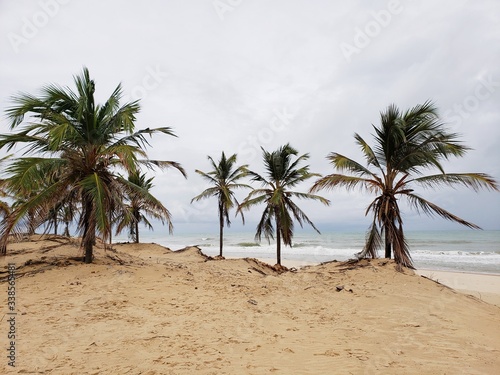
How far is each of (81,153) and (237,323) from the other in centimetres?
693

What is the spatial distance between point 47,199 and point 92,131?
226cm

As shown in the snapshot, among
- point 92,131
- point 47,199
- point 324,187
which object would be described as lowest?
point 47,199

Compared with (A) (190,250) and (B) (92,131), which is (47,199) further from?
Answer: (A) (190,250)

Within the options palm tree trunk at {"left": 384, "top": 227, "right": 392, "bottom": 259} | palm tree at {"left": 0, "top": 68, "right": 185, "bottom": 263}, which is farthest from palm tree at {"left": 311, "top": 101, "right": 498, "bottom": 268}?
palm tree at {"left": 0, "top": 68, "right": 185, "bottom": 263}

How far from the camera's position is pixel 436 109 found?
29.1 ft

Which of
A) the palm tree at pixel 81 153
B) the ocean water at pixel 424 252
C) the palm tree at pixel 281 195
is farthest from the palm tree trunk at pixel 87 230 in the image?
the ocean water at pixel 424 252

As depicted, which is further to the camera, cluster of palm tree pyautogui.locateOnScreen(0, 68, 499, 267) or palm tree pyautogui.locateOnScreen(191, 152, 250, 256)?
palm tree pyautogui.locateOnScreen(191, 152, 250, 256)

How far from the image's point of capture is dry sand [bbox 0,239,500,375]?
3525 millimetres

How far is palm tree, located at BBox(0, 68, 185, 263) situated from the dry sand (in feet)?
5.60

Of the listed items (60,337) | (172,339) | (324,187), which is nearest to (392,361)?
(172,339)

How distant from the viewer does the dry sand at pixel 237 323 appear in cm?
353

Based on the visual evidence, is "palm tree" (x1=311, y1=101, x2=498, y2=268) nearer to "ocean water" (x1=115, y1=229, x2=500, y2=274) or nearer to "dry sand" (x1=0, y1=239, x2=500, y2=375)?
"dry sand" (x1=0, y1=239, x2=500, y2=375)

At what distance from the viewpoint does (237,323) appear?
16.2 feet

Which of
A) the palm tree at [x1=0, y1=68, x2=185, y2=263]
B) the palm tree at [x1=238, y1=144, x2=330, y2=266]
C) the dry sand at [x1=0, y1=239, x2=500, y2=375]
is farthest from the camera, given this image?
the palm tree at [x1=238, y1=144, x2=330, y2=266]
